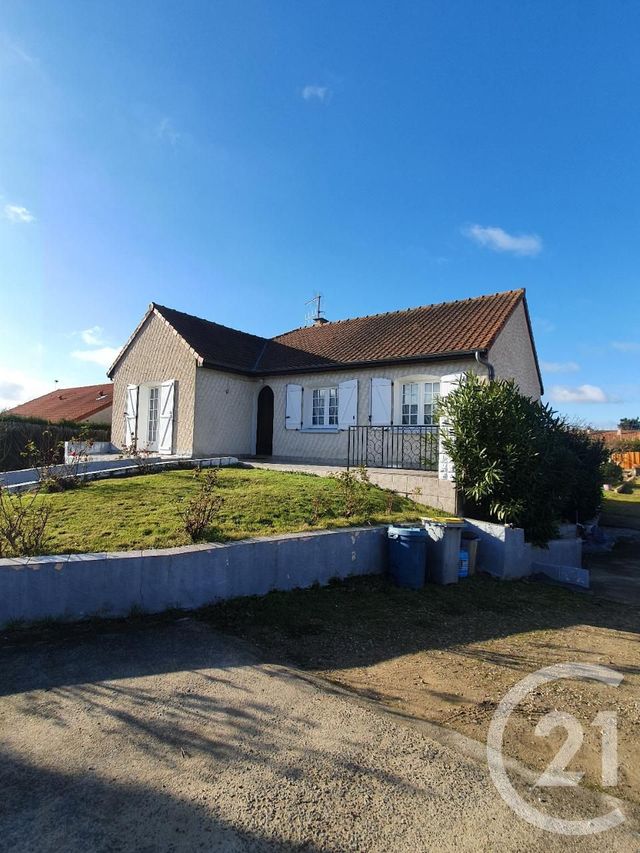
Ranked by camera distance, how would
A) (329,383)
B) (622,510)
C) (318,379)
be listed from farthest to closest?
(622,510)
(318,379)
(329,383)

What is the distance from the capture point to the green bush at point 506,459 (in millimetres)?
8141

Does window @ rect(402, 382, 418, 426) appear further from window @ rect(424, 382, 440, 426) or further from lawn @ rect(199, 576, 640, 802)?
lawn @ rect(199, 576, 640, 802)

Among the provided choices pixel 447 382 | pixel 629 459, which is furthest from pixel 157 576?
pixel 629 459

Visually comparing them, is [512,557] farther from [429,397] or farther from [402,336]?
[402,336]

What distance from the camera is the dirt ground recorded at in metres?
3.47

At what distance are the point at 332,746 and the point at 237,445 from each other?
1278cm

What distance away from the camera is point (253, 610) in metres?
5.26

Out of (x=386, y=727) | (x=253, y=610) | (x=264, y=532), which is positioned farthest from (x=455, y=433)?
(x=386, y=727)

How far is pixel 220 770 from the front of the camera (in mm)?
2768

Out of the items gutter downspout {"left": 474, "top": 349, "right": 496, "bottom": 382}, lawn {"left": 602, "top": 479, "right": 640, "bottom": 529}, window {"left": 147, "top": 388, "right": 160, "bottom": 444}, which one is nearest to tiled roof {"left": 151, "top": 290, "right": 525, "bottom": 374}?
gutter downspout {"left": 474, "top": 349, "right": 496, "bottom": 382}

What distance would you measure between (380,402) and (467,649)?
8.51 metres

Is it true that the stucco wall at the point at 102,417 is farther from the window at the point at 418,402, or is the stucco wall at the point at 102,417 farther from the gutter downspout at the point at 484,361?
the gutter downspout at the point at 484,361

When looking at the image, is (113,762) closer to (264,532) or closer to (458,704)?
(458,704)

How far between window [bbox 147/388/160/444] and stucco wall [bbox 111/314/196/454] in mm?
449
